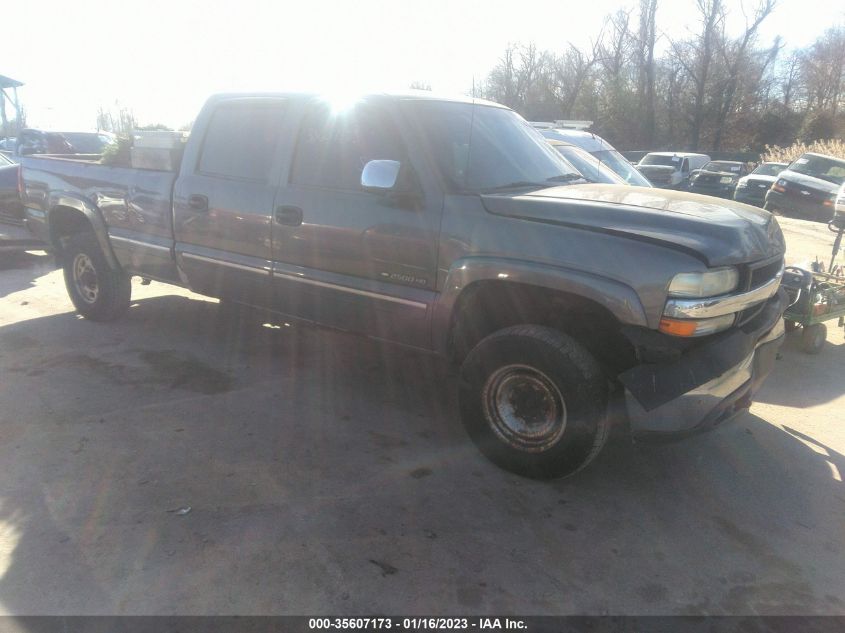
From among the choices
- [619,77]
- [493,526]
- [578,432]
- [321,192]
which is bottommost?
[493,526]

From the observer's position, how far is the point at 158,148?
5148 millimetres

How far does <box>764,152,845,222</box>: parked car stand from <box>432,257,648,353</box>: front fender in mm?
14327

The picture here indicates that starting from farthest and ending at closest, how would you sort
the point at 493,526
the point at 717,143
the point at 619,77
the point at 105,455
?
the point at 619,77 → the point at 717,143 → the point at 105,455 → the point at 493,526

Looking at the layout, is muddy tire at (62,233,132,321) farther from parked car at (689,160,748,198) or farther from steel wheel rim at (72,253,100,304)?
parked car at (689,160,748,198)

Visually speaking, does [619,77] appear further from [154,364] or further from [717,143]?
[154,364]

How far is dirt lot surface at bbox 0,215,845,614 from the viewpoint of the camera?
2.64m

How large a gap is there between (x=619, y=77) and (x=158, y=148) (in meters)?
46.9

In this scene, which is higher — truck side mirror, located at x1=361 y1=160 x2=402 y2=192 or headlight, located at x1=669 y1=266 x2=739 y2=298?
truck side mirror, located at x1=361 y1=160 x2=402 y2=192

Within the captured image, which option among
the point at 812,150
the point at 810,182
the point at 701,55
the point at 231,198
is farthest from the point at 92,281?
the point at 701,55

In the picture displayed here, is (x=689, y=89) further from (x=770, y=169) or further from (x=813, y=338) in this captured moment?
(x=813, y=338)

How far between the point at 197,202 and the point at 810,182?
16602mm

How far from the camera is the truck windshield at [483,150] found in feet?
12.4

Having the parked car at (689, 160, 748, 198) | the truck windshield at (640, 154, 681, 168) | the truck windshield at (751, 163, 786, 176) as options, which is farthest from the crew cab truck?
the truck windshield at (751, 163, 786, 176)

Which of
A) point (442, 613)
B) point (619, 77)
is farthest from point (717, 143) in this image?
point (442, 613)
